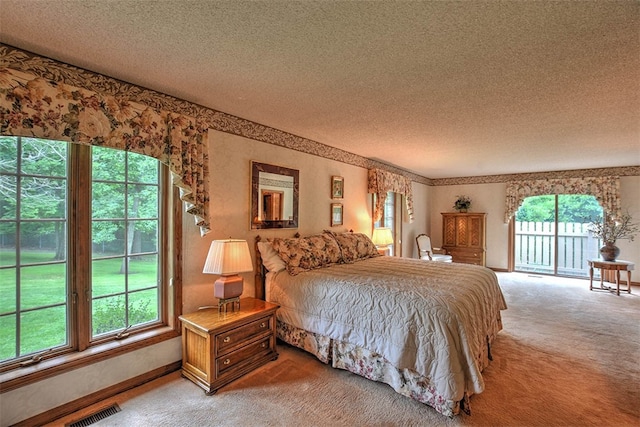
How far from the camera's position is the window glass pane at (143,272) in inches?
94.4

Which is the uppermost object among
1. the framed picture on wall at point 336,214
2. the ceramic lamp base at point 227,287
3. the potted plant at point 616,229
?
the framed picture on wall at point 336,214

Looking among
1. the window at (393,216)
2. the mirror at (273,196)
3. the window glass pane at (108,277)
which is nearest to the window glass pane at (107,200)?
the window glass pane at (108,277)

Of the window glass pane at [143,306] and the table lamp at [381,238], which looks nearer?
the window glass pane at [143,306]

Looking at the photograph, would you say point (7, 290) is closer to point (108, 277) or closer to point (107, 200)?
point (108, 277)

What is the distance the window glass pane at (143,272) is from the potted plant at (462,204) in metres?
6.54

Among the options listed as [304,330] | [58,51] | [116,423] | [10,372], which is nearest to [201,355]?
[116,423]

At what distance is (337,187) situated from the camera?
4.34m

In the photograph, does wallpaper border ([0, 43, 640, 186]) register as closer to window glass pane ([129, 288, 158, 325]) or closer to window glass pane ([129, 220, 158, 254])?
window glass pane ([129, 220, 158, 254])

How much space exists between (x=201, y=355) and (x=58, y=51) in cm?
226

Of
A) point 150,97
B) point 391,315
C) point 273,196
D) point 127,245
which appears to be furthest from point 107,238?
point 391,315

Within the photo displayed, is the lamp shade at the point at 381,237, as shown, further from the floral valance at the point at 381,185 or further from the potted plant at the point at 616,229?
the potted plant at the point at 616,229

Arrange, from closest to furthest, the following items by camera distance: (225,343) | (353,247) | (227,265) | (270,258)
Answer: (225,343) < (227,265) < (270,258) < (353,247)

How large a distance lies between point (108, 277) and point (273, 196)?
1699 millimetres

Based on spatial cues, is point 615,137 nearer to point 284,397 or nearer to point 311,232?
point 311,232
